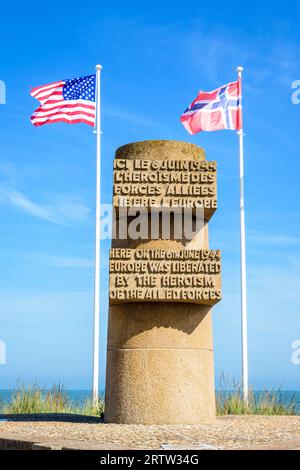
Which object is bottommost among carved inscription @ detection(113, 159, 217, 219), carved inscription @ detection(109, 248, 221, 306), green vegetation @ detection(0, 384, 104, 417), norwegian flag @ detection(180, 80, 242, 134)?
green vegetation @ detection(0, 384, 104, 417)

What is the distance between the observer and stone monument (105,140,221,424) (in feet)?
33.4

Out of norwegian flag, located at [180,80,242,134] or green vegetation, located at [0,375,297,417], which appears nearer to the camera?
green vegetation, located at [0,375,297,417]

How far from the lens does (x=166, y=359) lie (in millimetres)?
10203

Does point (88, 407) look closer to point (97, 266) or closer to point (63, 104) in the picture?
point (97, 266)

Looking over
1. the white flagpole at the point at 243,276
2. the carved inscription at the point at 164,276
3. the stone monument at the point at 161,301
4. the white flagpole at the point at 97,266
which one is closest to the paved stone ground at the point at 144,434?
the stone monument at the point at 161,301

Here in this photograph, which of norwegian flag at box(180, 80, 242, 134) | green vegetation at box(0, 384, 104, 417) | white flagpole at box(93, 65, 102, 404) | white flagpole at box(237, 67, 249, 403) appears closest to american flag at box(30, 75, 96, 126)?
white flagpole at box(93, 65, 102, 404)

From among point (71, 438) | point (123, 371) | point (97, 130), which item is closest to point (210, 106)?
point (97, 130)

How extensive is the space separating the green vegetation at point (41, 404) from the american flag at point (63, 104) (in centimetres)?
674

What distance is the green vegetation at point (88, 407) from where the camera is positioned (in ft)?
45.0

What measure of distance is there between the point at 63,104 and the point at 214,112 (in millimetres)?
3856

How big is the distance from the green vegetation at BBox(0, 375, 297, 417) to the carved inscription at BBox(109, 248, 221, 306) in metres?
4.20

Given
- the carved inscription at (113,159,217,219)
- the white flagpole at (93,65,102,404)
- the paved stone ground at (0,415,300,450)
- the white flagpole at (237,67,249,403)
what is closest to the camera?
the paved stone ground at (0,415,300,450)

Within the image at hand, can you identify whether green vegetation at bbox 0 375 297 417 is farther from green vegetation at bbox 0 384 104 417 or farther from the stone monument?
the stone monument

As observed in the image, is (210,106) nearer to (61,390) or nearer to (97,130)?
(97,130)
